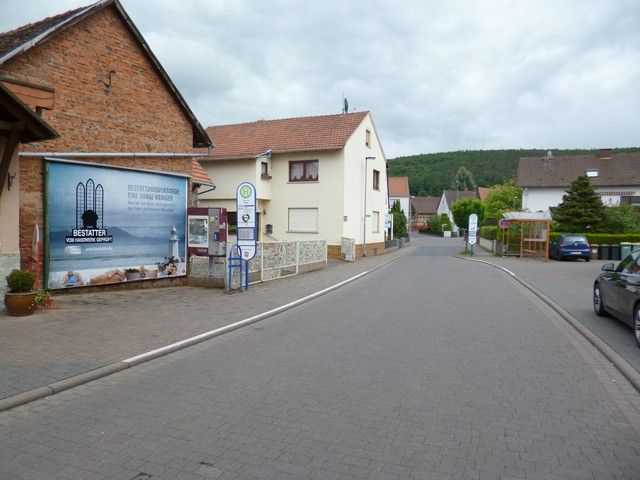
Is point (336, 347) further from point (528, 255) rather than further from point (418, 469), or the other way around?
point (528, 255)

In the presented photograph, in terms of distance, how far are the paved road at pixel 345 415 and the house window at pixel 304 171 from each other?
21.3 m

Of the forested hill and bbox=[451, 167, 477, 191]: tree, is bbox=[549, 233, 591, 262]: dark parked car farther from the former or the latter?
the forested hill

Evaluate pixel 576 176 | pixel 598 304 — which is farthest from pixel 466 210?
pixel 598 304

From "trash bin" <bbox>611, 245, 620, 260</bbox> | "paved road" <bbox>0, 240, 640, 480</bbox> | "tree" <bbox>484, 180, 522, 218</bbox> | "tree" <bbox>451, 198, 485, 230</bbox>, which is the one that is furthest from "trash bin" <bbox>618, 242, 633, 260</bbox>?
"tree" <bbox>451, 198, 485, 230</bbox>

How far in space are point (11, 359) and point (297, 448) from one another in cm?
435

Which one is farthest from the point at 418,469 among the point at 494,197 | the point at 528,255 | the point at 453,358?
the point at 494,197

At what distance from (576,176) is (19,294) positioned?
6085 centimetres

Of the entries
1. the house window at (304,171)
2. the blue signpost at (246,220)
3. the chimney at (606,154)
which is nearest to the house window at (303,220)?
the house window at (304,171)

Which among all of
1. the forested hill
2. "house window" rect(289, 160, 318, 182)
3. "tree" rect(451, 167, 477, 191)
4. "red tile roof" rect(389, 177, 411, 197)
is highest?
the forested hill

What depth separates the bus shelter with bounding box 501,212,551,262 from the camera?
31219 millimetres

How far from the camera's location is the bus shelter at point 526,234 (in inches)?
1229

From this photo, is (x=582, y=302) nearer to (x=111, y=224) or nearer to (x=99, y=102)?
(x=111, y=224)

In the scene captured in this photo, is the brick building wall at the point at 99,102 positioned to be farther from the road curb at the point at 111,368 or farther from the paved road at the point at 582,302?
the paved road at the point at 582,302

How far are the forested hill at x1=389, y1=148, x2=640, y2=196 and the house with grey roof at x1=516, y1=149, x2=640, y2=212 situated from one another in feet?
216
